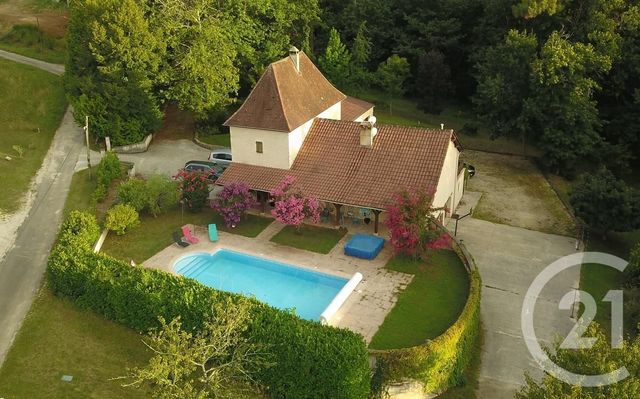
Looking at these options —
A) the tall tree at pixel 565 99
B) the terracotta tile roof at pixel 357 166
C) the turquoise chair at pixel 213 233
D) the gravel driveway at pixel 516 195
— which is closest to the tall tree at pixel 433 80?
the gravel driveway at pixel 516 195

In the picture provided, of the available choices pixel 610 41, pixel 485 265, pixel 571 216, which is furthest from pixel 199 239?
pixel 610 41

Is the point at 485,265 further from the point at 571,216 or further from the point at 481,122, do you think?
the point at 481,122

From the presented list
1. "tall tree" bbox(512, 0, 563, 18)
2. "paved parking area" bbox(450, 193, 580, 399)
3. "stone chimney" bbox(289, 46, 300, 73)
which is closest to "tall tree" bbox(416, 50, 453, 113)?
"tall tree" bbox(512, 0, 563, 18)

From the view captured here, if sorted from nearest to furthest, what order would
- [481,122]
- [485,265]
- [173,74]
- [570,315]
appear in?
1. [570,315]
2. [485,265]
3. [173,74]
4. [481,122]

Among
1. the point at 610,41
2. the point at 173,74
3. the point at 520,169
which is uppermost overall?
the point at 610,41

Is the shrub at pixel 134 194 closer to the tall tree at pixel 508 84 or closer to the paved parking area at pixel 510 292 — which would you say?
the paved parking area at pixel 510 292

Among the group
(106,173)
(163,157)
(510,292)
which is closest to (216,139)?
(163,157)

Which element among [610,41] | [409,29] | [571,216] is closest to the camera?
[571,216]
